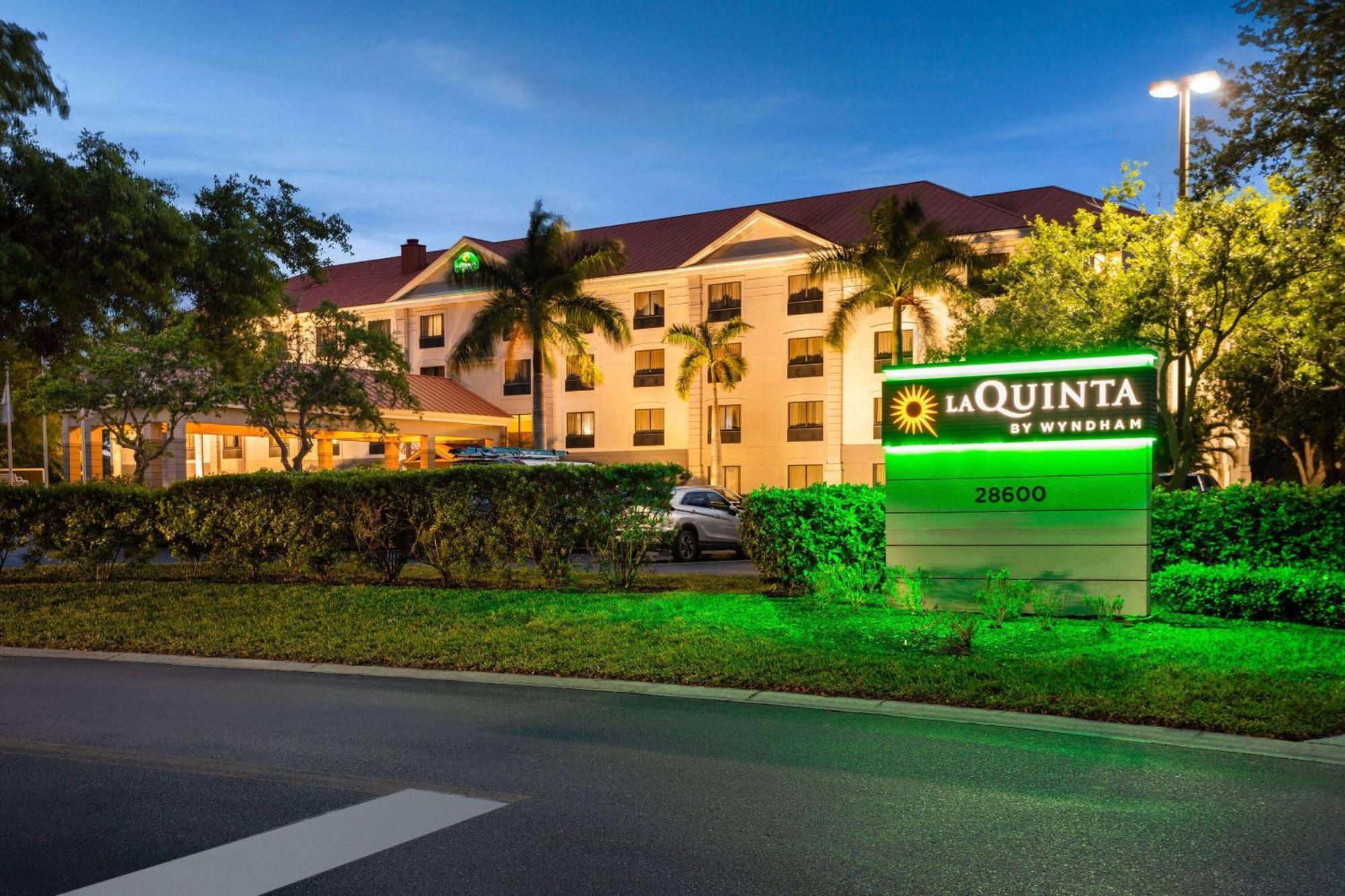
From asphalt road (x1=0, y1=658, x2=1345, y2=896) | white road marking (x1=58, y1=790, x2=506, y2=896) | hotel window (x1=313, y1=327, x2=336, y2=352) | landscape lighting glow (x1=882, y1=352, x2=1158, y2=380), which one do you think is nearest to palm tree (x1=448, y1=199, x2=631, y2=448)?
hotel window (x1=313, y1=327, x2=336, y2=352)

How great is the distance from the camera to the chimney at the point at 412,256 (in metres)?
63.6

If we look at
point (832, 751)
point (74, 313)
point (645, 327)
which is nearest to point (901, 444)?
point (832, 751)

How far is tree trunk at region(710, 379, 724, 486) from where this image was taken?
49.2 metres

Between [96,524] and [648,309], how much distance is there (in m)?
37.6

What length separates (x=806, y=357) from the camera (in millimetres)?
48938

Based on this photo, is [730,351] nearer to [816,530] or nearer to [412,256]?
[412,256]

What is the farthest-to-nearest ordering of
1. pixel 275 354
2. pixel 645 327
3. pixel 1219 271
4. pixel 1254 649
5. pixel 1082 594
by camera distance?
1. pixel 645 327
2. pixel 275 354
3. pixel 1219 271
4. pixel 1082 594
5. pixel 1254 649

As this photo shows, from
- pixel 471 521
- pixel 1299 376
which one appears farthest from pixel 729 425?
pixel 471 521

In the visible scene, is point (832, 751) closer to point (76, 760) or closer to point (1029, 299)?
point (76, 760)

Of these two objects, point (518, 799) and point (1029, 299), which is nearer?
point (518, 799)

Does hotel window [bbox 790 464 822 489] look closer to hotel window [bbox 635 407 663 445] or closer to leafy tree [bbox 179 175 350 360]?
hotel window [bbox 635 407 663 445]

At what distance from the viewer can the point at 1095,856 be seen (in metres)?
5.16

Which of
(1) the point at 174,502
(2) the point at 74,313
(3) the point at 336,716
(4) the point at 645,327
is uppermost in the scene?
(4) the point at 645,327

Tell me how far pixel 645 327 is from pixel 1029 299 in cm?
2651
